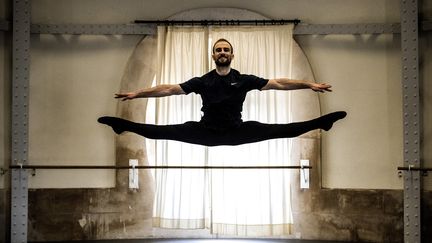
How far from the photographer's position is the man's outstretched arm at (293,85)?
15.7 feet

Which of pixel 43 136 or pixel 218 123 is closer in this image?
pixel 218 123

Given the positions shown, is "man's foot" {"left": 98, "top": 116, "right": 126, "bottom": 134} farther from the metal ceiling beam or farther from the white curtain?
the metal ceiling beam

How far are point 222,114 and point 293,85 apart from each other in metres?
0.83

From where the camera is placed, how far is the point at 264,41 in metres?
6.26

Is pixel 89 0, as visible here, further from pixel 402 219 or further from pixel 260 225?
pixel 402 219

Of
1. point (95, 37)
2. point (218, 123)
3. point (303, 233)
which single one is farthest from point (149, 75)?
point (303, 233)

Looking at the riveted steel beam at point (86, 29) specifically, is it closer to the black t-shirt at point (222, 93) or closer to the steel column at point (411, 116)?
the black t-shirt at point (222, 93)

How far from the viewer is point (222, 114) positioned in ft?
16.3

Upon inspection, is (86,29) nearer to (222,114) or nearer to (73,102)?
(73,102)

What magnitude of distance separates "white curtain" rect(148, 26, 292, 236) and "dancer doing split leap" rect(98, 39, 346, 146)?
103 centimetres

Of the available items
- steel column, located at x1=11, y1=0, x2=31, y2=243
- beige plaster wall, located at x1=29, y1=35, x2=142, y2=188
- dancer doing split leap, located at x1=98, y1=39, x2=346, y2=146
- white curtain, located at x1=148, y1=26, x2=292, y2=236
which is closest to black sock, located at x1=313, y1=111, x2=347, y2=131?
dancer doing split leap, located at x1=98, y1=39, x2=346, y2=146

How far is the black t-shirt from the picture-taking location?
4949 millimetres

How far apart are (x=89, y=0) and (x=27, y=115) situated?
1846mm

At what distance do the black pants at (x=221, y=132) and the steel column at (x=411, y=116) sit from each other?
1762mm
